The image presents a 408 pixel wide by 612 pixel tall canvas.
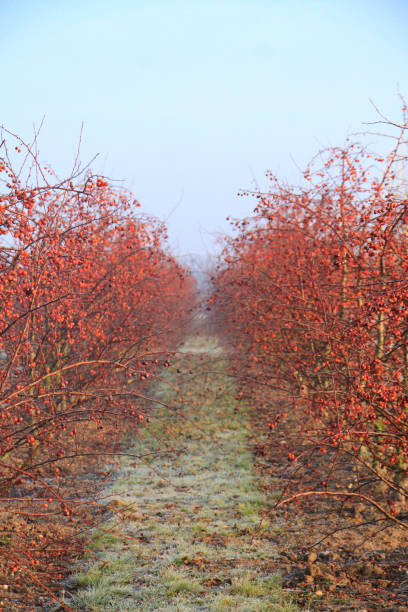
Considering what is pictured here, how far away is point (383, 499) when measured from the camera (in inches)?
258

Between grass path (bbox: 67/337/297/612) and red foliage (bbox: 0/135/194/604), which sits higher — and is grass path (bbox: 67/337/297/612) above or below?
below

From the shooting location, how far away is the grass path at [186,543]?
4.55 metres

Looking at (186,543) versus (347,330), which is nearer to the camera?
(347,330)

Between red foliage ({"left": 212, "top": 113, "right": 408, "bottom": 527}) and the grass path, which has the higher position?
red foliage ({"left": 212, "top": 113, "right": 408, "bottom": 527})

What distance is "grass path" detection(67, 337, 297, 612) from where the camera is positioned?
455 cm

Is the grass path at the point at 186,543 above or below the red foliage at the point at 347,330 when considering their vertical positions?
below

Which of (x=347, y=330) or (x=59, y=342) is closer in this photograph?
(x=347, y=330)

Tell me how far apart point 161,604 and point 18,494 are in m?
3.37

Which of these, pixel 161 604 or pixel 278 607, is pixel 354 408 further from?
pixel 161 604

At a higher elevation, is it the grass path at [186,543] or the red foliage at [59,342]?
the red foliage at [59,342]

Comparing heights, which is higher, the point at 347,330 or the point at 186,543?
the point at 347,330

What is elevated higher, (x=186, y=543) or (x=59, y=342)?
(x=59, y=342)

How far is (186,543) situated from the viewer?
5875 millimetres

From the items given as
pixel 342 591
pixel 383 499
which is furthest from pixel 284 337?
pixel 342 591
